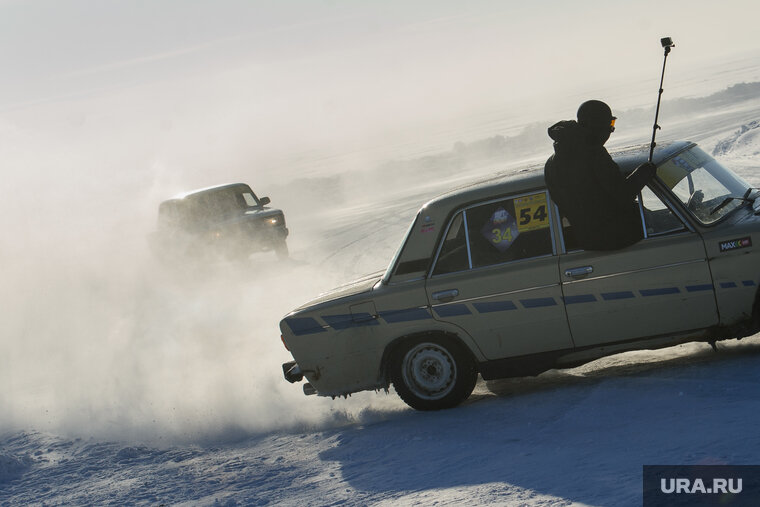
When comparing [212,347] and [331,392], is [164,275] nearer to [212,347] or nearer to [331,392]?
[212,347]

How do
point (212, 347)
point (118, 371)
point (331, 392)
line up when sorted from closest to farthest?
1. point (331, 392)
2. point (118, 371)
3. point (212, 347)

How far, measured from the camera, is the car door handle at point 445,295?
22.3 ft

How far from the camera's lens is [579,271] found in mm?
6480

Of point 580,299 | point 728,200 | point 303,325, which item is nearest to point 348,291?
point 303,325

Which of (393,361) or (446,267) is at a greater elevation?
(446,267)

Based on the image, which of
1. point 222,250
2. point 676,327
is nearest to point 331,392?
point 676,327

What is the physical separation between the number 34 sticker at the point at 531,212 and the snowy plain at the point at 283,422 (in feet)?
4.17

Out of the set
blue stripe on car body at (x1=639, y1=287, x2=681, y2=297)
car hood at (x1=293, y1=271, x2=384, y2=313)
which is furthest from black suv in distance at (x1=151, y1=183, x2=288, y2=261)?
blue stripe on car body at (x1=639, y1=287, x2=681, y2=297)

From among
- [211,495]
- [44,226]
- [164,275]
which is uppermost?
[44,226]

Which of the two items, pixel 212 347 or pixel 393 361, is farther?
pixel 212 347

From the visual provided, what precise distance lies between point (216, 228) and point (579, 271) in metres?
13.7

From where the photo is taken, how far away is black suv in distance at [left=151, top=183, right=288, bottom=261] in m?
19.3

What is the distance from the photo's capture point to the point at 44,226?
72.6ft

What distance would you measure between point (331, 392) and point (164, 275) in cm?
1254
